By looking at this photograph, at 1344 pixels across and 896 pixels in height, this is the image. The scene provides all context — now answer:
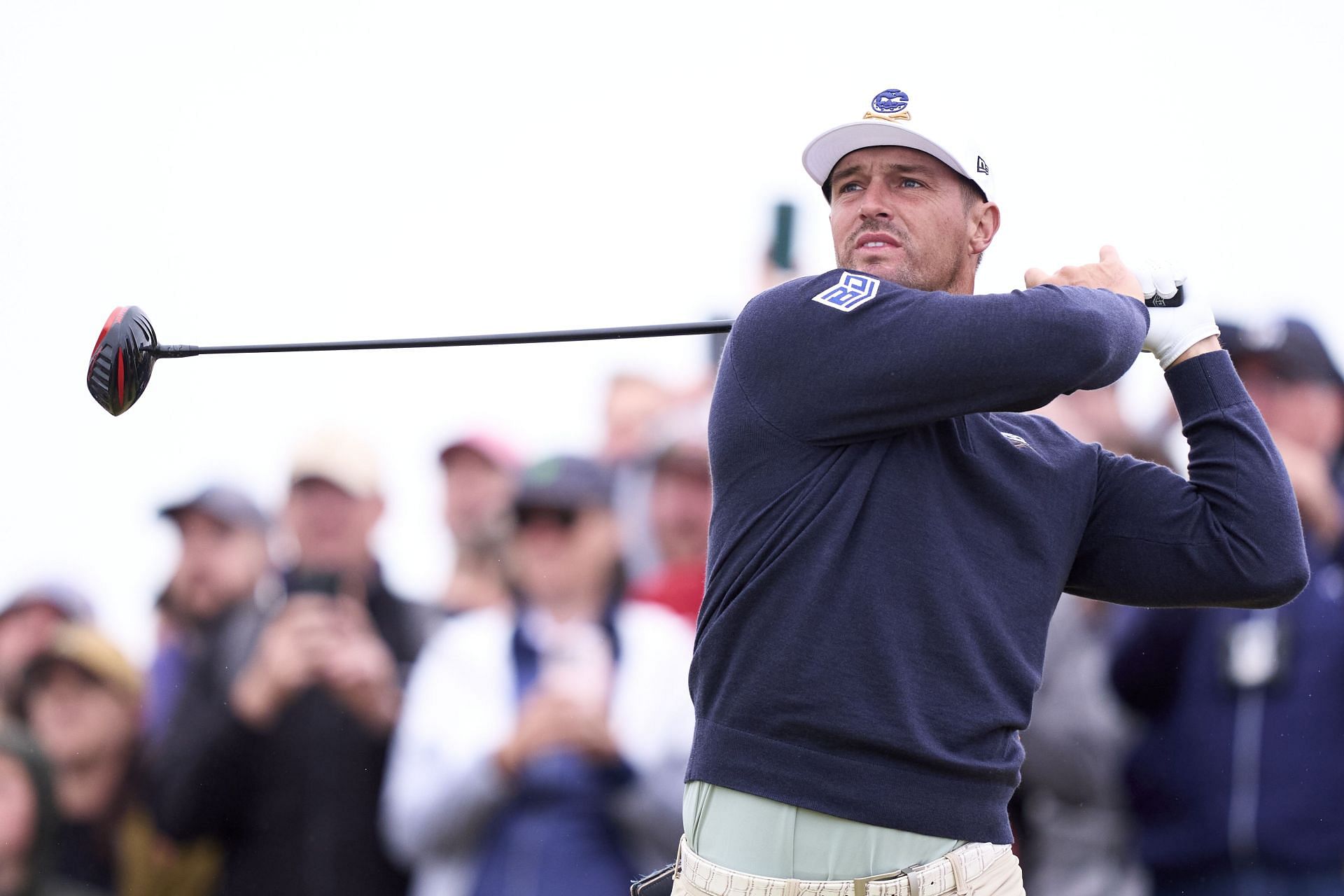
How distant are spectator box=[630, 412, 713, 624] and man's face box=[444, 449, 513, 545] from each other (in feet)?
1.31

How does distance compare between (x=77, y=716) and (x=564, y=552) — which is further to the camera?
(x=77, y=716)

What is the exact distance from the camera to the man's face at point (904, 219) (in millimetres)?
2062

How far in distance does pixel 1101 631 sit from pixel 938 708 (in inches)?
75.5

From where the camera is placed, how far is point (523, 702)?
3.60 meters

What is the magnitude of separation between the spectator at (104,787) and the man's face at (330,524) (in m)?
0.60

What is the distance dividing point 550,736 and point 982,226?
72.2 inches

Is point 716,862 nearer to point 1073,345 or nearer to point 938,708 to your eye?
point 938,708

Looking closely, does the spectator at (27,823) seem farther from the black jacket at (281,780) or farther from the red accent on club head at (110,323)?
the red accent on club head at (110,323)

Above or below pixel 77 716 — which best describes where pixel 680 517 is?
above

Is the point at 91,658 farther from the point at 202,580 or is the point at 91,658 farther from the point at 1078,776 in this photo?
the point at 1078,776

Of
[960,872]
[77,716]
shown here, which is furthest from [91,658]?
[960,872]

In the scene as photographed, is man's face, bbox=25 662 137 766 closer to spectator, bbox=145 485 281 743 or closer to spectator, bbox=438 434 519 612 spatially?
spectator, bbox=145 485 281 743

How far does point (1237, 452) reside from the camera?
6.63ft

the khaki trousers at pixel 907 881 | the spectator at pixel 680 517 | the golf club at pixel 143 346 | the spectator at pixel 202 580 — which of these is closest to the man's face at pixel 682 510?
the spectator at pixel 680 517
